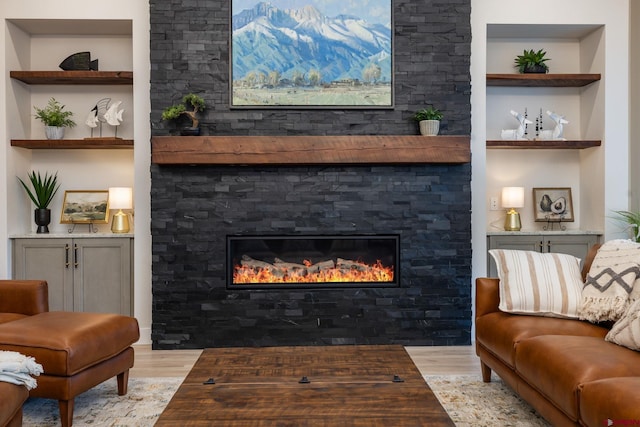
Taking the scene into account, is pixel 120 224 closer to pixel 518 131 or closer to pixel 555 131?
pixel 518 131

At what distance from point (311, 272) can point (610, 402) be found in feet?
8.74

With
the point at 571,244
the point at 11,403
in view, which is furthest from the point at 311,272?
the point at 11,403

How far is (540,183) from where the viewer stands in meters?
4.82

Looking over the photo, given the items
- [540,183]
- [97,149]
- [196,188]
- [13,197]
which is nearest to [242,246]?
[196,188]

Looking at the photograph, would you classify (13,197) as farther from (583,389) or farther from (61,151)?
(583,389)

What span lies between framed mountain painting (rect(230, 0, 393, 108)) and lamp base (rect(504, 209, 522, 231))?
1414mm

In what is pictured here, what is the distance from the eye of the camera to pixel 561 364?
7.09ft

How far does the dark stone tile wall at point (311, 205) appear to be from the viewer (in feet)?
13.4

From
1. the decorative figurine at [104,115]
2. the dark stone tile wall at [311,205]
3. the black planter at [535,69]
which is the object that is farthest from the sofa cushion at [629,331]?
the decorative figurine at [104,115]

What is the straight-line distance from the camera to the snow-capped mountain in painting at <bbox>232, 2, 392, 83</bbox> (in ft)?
13.5

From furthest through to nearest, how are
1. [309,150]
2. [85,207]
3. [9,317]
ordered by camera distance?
[85,207], [309,150], [9,317]

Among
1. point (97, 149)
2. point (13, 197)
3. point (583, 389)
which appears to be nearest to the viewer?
point (583, 389)

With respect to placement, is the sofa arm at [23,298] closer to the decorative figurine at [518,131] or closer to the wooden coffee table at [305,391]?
the wooden coffee table at [305,391]

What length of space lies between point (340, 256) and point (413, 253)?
1.80ft
